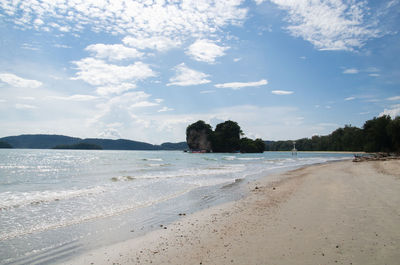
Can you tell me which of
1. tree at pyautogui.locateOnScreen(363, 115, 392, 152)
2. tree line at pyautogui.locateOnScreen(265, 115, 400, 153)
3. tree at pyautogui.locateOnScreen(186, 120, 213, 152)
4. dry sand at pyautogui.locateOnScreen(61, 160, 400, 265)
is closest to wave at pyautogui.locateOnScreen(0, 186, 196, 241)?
dry sand at pyautogui.locateOnScreen(61, 160, 400, 265)

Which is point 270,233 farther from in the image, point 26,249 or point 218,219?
point 26,249

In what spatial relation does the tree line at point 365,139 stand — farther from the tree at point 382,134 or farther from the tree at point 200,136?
the tree at point 200,136

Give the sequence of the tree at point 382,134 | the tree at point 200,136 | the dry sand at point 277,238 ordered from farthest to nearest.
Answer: the tree at point 200,136 → the tree at point 382,134 → the dry sand at point 277,238

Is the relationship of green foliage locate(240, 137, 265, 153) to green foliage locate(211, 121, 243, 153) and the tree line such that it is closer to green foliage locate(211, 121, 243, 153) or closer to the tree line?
green foliage locate(211, 121, 243, 153)

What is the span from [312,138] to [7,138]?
22984cm

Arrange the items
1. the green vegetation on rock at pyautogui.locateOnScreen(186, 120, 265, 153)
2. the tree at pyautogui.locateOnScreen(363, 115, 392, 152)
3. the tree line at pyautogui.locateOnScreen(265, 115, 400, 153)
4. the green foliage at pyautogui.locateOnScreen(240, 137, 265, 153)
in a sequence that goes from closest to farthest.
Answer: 1. the tree line at pyautogui.locateOnScreen(265, 115, 400, 153)
2. the tree at pyautogui.locateOnScreen(363, 115, 392, 152)
3. the green foliage at pyautogui.locateOnScreen(240, 137, 265, 153)
4. the green vegetation on rock at pyautogui.locateOnScreen(186, 120, 265, 153)

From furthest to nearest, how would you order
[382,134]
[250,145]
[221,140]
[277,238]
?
[221,140] < [250,145] < [382,134] < [277,238]

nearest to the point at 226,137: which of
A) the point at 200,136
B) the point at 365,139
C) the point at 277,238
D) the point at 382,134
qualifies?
the point at 200,136

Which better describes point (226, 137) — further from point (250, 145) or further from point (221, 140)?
point (250, 145)

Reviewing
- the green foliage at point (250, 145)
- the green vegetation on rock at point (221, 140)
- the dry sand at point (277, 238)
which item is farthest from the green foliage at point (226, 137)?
the dry sand at point (277, 238)

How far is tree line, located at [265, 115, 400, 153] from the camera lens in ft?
195

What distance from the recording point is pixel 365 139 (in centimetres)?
9881

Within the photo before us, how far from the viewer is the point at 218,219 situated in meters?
8.11

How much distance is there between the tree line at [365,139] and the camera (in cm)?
5940
